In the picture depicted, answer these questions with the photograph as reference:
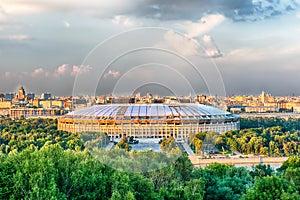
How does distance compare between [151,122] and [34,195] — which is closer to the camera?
[34,195]

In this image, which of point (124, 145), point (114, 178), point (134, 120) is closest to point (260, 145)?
point (134, 120)

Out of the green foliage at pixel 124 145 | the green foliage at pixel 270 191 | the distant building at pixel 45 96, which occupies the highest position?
the distant building at pixel 45 96

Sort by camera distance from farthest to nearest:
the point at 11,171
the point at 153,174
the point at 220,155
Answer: the point at 220,155, the point at 153,174, the point at 11,171

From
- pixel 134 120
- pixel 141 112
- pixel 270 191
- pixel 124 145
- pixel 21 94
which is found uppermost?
pixel 21 94

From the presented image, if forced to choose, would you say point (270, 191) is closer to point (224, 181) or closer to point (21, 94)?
point (224, 181)

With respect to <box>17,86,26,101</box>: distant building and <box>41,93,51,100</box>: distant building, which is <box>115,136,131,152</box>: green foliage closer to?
<box>17,86,26,101</box>: distant building

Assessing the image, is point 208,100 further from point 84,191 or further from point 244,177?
point 244,177

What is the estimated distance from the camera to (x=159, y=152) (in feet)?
27.0

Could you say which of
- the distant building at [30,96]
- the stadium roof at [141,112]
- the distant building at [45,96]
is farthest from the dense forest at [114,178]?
the distant building at [30,96]

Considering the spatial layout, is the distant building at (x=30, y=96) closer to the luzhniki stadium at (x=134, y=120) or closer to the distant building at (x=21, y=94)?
the distant building at (x=21, y=94)

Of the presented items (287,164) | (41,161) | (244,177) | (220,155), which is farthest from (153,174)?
(220,155)

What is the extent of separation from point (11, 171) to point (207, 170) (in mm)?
6027

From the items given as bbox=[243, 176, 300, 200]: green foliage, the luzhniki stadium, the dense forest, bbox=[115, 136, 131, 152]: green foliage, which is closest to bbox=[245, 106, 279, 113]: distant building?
the luzhniki stadium

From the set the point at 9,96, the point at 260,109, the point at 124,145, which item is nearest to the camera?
the point at 124,145
